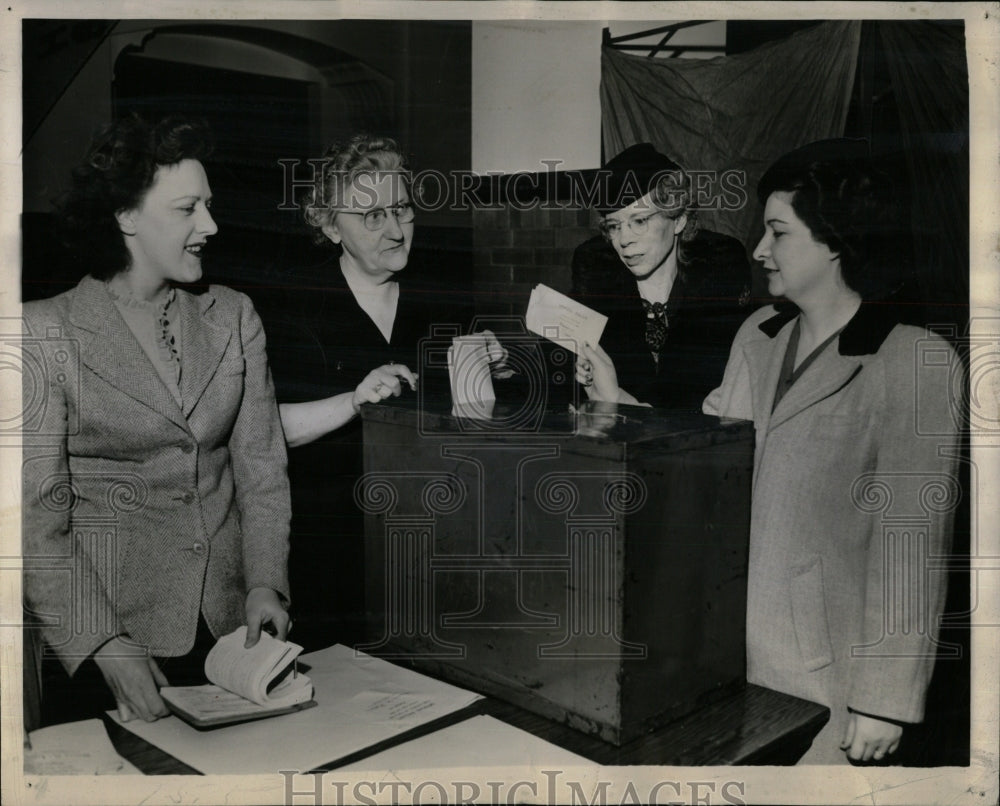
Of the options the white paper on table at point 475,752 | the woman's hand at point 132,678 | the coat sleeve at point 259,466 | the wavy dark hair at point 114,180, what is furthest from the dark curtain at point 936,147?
the woman's hand at point 132,678

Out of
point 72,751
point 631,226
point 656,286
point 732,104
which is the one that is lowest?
point 72,751

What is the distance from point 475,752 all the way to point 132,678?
0.73m

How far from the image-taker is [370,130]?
2.13 metres

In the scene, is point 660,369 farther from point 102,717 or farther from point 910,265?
point 102,717

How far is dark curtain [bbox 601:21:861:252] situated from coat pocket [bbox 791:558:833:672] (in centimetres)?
73

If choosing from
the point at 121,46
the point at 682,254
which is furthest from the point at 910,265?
the point at 121,46

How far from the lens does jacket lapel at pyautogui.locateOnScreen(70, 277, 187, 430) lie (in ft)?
6.60

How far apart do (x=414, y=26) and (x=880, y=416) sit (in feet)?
4.34

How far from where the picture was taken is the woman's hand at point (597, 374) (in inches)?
84.5

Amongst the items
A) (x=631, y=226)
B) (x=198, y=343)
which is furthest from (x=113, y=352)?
(x=631, y=226)

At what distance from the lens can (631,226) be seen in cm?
214

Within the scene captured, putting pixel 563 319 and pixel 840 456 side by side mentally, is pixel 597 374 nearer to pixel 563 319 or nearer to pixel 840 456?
pixel 563 319

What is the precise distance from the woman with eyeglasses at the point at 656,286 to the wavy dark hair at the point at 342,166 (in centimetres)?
47

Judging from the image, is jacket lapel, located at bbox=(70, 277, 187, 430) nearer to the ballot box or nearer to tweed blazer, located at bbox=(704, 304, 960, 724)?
the ballot box
